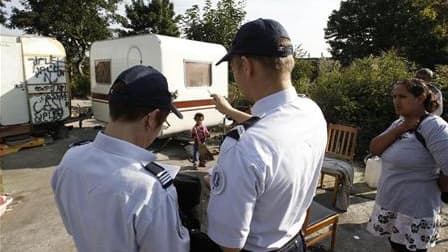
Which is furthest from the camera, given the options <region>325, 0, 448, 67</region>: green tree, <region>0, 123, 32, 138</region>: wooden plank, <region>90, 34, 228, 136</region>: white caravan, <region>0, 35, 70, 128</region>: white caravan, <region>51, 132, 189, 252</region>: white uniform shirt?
<region>325, 0, 448, 67</region>: green tree

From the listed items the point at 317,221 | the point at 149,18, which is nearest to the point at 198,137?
the point at 317,221

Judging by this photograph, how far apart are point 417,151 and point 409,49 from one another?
21.7 m

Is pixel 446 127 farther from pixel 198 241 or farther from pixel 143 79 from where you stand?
pixel 143 79

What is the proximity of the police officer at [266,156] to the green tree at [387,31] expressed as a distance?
56.6 feet

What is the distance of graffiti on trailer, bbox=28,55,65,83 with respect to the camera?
829cm

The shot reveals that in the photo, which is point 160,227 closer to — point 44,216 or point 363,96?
point 44,216

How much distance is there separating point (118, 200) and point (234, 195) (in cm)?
38

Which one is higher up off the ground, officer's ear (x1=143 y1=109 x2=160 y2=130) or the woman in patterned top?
officer's ear (x1=143 y1=109 x2=160 y2=130)

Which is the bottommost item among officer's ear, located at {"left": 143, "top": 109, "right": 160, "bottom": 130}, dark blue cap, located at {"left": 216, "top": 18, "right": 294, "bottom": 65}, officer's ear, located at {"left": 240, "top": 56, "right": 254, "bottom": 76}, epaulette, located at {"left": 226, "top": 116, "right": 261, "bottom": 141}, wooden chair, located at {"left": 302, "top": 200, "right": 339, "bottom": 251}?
wooden chair, located at {"left": 302, "top": 200, "right": 339, "bottom": 251}

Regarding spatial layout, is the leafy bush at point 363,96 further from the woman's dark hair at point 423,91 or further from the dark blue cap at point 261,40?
the dark blue cap at point 261,40

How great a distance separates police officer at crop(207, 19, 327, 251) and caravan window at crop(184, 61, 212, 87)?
694 cm

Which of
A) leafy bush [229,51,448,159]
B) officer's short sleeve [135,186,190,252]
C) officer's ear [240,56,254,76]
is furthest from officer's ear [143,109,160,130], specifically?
leafy bush [229,51,448,159]

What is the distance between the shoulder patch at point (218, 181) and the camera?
3.78 feet

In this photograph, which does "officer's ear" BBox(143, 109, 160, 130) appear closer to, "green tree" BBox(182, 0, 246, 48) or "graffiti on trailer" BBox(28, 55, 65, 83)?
"graffiti on trailer" BBox(28, 55, 65, 83)
